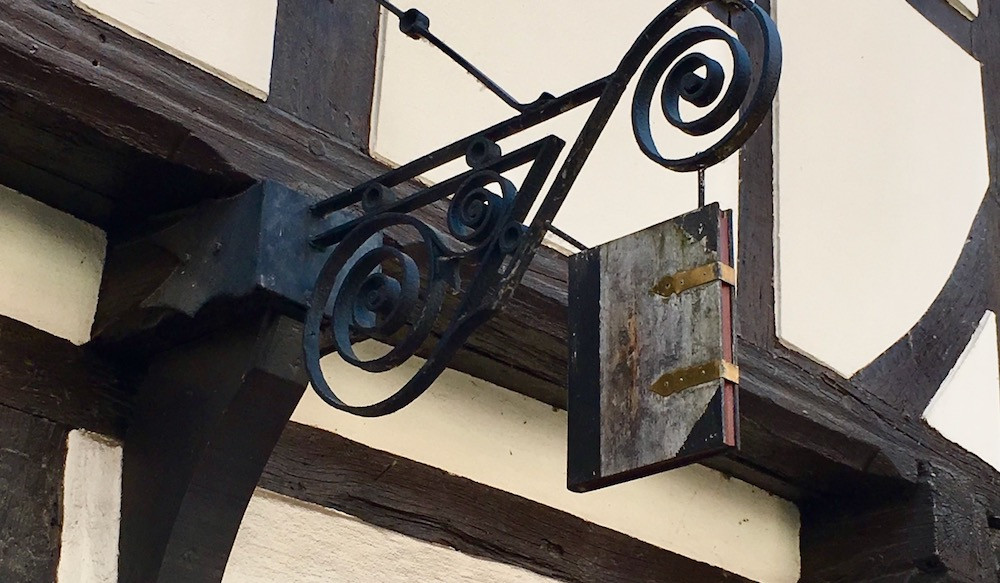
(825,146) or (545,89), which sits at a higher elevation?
(825,146)

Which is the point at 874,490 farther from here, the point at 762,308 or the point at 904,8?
the point at 904,8

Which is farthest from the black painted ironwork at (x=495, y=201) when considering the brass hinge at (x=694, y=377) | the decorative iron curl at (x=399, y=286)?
the brass hinge at (x=694, y=377)

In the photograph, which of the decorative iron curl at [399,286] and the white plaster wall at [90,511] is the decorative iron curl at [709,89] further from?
the white plaster wall at [90,511]

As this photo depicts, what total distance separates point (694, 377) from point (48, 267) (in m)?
1.05

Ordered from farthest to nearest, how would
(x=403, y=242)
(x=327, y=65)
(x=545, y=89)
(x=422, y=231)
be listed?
(x=545, y=89)
(x=327, y=65)
(x=403, y=242)
(x=422, y=231)

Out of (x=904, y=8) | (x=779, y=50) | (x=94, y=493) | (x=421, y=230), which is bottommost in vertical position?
(x=94, y=493)

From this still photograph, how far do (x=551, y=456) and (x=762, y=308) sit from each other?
0.57 m

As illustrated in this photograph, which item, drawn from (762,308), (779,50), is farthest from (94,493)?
(762,308)

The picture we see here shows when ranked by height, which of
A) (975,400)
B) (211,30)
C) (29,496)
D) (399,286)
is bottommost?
(29,496)

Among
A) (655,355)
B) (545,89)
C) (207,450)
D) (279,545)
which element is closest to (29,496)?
(207,450)

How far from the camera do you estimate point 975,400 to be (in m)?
3.91

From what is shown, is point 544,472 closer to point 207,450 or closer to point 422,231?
point 207,450

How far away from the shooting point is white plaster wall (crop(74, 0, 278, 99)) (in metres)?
2.48

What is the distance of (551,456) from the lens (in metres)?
3.23
